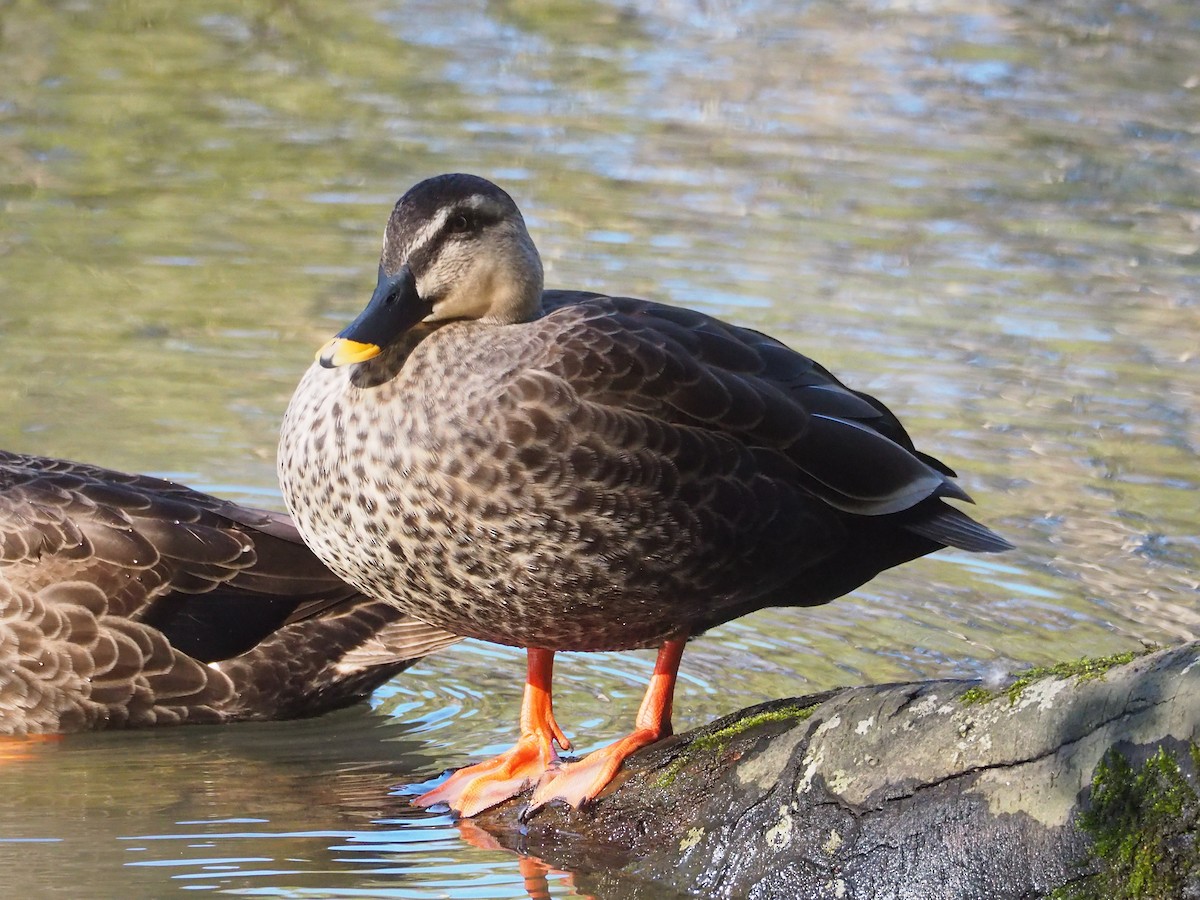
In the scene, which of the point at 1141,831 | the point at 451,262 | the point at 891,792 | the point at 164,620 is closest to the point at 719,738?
the point at 891,792

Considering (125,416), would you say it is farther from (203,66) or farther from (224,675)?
(203,66)

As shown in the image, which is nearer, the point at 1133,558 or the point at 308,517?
the point at 308,517

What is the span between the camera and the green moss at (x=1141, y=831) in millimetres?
3635

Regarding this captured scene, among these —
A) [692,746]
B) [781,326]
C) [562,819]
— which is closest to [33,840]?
[562,819]

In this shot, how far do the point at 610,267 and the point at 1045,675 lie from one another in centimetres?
597

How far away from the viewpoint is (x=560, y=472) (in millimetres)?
4559

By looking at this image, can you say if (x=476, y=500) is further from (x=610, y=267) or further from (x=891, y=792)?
(x=610, y=267)

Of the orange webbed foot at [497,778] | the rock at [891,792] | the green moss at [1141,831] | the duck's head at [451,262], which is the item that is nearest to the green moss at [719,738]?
the rock at [891,792]

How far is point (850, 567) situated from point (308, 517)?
4.62 ft

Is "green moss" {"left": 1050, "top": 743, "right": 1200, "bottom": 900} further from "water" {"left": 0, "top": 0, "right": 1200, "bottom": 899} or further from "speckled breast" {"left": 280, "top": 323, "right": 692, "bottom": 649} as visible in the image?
"speckled breast" {"left": 280, "top": 323, "right": 692, "bottom": 649}

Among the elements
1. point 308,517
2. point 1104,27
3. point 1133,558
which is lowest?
point 1133,558

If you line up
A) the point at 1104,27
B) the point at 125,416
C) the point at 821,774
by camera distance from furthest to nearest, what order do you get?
the point at 1104,27 → the point at 125,416 → the point at 821,774

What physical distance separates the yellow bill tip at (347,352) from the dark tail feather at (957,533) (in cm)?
147

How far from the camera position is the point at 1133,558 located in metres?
6.95
